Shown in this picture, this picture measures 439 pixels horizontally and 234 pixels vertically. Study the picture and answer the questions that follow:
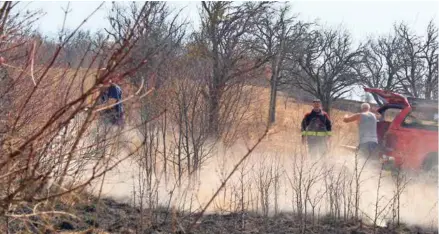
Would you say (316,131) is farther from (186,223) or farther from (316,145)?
(186,223)

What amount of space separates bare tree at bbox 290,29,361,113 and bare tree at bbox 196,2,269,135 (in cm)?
1545

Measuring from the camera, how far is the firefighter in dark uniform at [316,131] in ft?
39.1

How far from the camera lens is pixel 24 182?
221cm

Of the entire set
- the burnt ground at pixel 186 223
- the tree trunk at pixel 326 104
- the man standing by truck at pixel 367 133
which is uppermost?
the tree trunk at pixel 326 104

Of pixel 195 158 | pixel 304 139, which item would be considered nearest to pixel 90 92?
pixel 195 158

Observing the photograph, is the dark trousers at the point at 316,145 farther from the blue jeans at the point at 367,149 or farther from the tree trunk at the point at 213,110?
the tree trunk at the point at 213,110

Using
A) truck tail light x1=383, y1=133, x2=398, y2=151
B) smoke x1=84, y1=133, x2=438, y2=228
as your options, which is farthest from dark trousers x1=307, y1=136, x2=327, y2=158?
truck tail light x1=383, y1=133, x2=398, y2=151

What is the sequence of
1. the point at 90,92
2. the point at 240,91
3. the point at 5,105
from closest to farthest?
the point at 90,92 → the point at 5,105 → the point at 240,91

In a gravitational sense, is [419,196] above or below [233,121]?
below

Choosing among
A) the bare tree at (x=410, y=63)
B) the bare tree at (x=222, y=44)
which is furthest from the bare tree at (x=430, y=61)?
the bare tree at (x=222, y=44)

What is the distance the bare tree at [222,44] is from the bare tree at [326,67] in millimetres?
15453

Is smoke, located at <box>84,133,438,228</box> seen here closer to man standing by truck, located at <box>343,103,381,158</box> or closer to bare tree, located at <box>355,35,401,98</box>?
man standing by truck, located at <box>343,103,381,158</box>

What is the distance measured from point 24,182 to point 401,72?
34.6m

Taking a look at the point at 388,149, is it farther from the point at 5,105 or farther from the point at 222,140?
the point at 5,105
